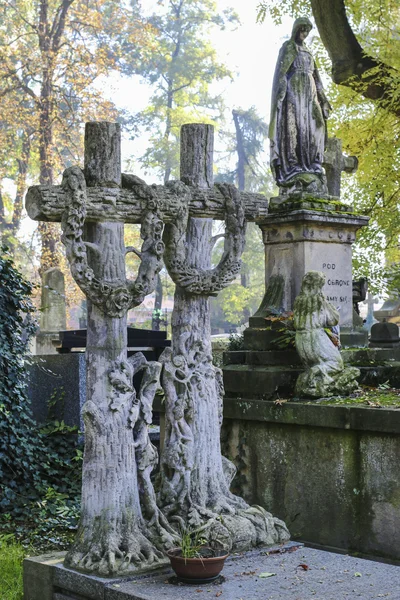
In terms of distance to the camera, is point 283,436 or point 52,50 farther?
point 52,50

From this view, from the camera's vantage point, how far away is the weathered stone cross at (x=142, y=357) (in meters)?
5.37

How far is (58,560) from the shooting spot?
5.48m

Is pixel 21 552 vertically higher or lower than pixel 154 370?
lower

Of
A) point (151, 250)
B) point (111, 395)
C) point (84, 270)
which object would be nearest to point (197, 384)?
point (111, 395)

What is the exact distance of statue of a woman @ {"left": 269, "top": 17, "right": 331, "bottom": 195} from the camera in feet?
36.5

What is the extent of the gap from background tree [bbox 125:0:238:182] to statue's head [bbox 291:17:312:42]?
28.5 metres

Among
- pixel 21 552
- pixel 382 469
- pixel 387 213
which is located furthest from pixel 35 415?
pixel 387 213

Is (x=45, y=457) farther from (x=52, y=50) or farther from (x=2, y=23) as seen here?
(x=2, y=23)

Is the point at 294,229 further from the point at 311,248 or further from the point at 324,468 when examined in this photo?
the point at 324,468

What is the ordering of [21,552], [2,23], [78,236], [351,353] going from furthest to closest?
[2,23]
[351,353]
[21,552]
[78,236]

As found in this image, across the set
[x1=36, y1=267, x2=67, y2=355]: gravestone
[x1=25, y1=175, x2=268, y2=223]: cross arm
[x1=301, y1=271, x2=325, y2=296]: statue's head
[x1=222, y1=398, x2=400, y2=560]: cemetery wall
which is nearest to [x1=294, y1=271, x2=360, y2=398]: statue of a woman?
[x1=301, y1=271, x2=325, y2=296]: statue's head

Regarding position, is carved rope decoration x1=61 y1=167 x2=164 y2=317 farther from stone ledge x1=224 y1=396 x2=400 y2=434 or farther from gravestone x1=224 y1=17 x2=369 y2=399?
gravestone x1=224 y1=17 x2=369 y2=399

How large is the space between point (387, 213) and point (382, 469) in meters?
10.3

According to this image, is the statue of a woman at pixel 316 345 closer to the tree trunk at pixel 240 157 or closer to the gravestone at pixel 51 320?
the gravestone at pixel 51 320
